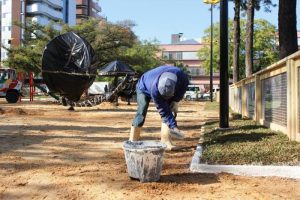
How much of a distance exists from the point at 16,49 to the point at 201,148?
3650 centimetres

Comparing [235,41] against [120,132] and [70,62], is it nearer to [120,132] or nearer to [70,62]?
[70,62]

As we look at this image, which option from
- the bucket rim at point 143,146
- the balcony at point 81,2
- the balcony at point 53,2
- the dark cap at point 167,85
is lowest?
the bucket rim at point 143,146

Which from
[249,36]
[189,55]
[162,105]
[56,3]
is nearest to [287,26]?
[162,105]

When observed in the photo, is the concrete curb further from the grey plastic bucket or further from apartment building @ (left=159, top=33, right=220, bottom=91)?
apartment building @ (left=159, top=33, right=220, bottom=91)

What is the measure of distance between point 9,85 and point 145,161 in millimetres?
25979

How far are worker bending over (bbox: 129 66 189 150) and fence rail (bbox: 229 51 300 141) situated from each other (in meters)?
2.07

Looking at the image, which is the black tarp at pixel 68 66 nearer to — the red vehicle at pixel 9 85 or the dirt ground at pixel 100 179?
the dirt ground at pixel 100 179

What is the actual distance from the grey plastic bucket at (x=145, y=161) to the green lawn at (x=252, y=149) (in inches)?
48.4

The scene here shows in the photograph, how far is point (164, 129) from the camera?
874cm

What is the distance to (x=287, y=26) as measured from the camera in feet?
47.1

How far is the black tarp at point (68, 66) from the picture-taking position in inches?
731

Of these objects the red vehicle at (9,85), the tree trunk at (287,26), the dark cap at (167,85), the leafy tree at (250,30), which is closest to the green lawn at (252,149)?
the dark cap at (167,85)

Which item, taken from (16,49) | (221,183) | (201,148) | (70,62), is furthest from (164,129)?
(16,49)

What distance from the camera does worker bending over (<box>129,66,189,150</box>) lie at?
287 inches
